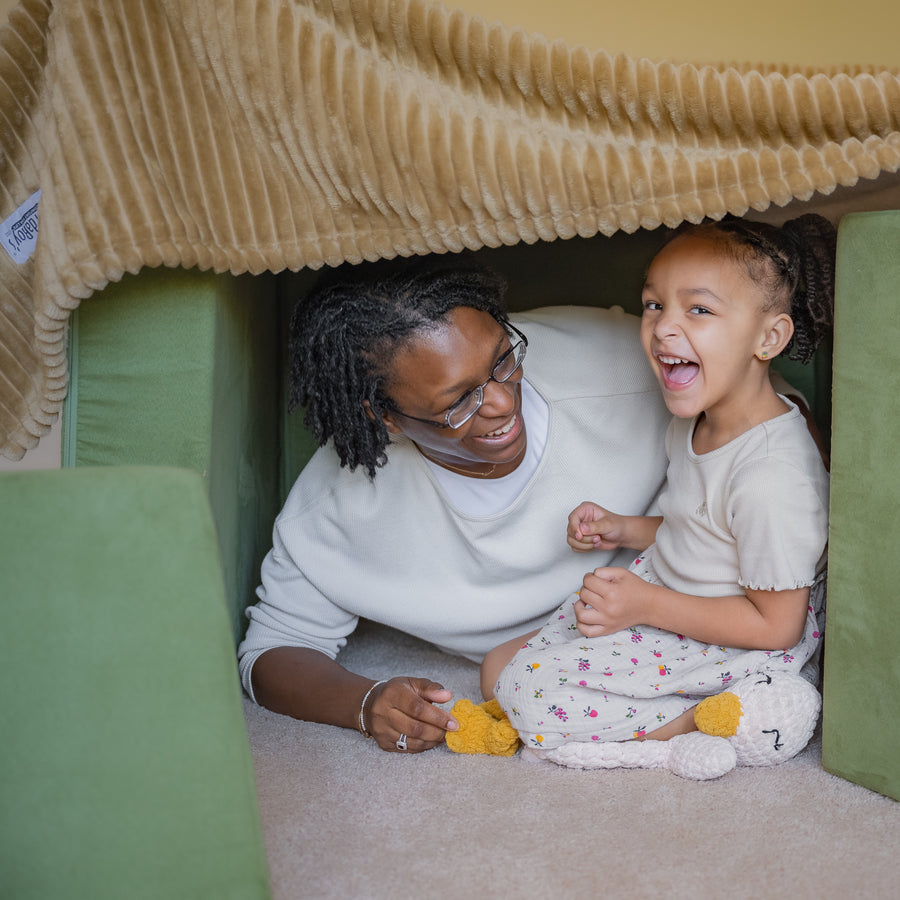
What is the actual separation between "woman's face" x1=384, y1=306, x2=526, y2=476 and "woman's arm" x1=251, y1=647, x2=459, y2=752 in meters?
0.33

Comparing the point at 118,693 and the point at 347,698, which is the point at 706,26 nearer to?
the point at 347,698

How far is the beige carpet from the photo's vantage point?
1.00 metres

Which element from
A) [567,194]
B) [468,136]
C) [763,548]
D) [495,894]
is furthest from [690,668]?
[468,136]

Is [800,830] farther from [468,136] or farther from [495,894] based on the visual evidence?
[468,136]

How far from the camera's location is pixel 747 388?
4.25 feet

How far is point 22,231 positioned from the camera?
1340 millimetres

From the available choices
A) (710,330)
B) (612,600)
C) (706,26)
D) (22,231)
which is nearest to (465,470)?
(612,600)

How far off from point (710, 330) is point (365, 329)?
0.45 metres

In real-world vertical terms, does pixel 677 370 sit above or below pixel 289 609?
above

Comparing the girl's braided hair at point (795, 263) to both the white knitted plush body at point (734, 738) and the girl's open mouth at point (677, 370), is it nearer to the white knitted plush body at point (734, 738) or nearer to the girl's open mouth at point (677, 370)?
the girl's open mouth at point (677, 370)

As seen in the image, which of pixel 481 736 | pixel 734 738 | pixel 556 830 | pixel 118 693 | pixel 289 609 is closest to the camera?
pixel 118 693

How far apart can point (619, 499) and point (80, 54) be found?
3.05 feet

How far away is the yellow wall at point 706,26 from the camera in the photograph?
2375 mm

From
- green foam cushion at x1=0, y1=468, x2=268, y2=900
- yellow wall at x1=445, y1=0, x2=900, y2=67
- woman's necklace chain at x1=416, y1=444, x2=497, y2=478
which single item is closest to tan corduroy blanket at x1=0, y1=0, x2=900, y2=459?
woman's necklace chain at x1=416, y1=444, x2=497, y2=478
